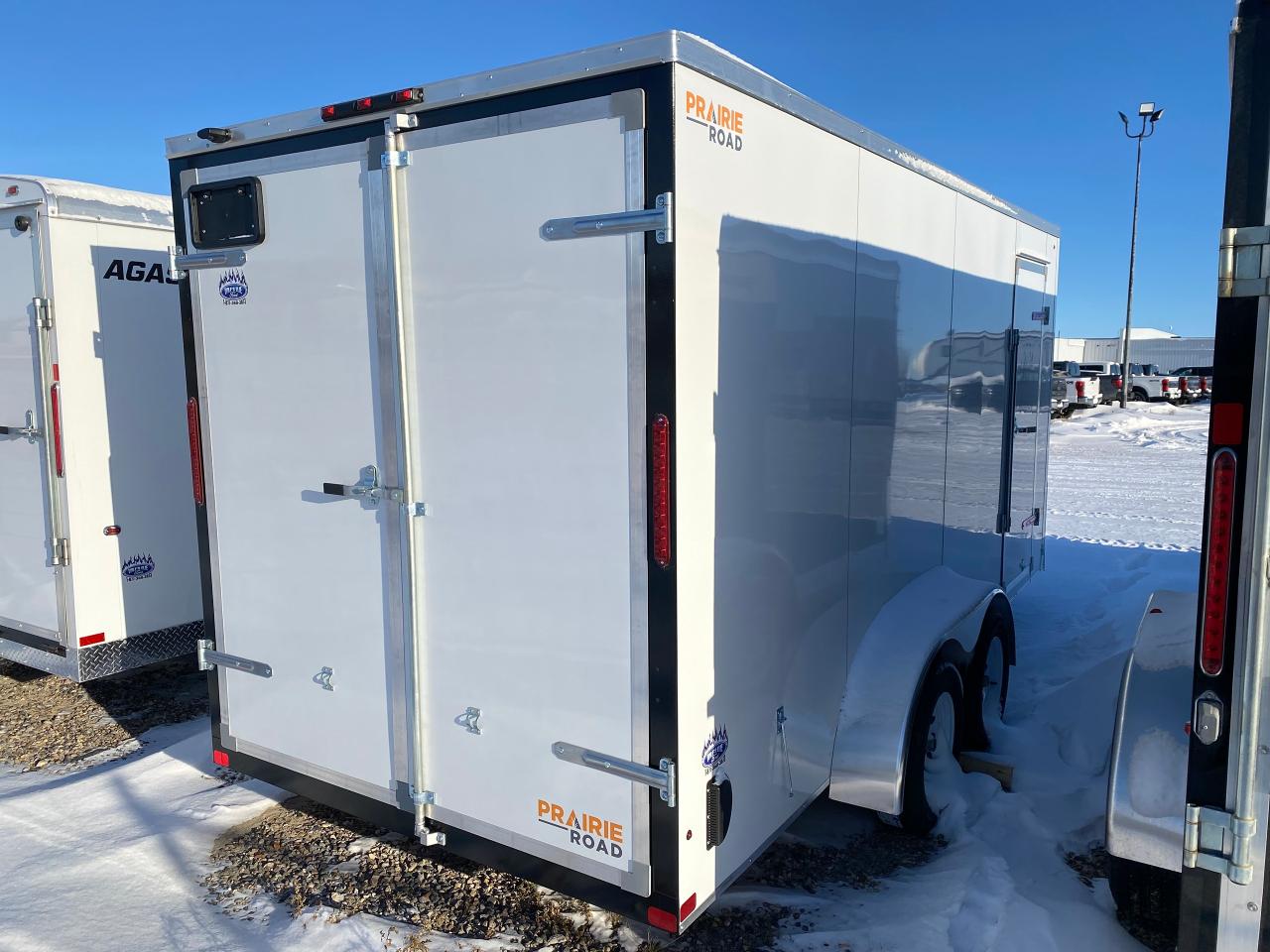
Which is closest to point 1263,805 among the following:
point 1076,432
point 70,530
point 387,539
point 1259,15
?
point 1259,15

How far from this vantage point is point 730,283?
271 centimetres

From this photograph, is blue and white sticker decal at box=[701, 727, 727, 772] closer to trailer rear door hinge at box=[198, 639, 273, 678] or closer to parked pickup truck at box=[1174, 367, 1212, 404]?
trailer rear door hinge at box=[198, 639, 273, 678]

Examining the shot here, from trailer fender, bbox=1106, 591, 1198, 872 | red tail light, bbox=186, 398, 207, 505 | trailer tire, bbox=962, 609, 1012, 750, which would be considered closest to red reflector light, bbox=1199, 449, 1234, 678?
trailer fender, bbox=1106, 591, 1198, 872

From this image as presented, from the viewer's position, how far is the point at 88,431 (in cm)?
486

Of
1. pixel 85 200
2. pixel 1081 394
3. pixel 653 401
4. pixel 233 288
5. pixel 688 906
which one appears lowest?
pixel 688 906

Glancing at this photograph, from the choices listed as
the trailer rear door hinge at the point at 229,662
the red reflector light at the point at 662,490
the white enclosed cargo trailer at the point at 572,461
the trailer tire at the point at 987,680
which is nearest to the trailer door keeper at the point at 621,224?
the white enclosed cargo trailer at the point at 572,461

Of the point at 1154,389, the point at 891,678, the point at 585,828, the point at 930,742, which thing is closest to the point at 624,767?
the point at 585,828

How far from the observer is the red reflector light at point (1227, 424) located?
209cm

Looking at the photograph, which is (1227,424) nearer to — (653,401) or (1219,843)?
(1219,843)

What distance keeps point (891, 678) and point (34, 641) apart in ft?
14.4

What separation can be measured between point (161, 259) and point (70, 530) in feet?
4.95

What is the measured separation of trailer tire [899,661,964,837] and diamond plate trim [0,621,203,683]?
3.93 meters

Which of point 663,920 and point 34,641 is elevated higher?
point 34,641

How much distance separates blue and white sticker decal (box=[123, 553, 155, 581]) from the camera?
199 inches
